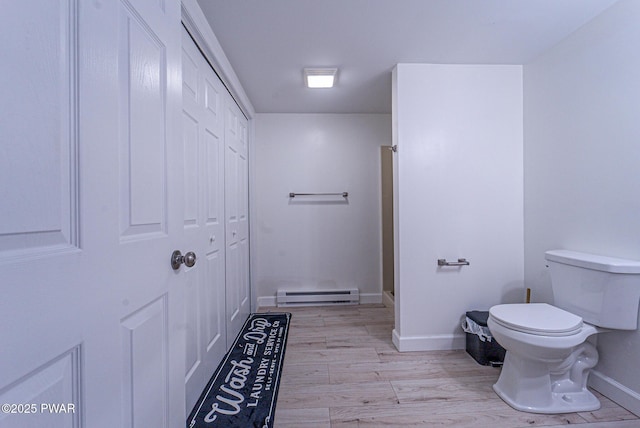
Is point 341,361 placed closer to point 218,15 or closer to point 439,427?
point 439,427

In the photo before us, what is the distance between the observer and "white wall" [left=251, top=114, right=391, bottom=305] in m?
3.05

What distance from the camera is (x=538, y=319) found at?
145 cm

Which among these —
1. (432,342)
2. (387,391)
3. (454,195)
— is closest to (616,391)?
(432,342)

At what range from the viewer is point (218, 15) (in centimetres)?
152

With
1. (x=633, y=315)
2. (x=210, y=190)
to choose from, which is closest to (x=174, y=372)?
(x=210, y=190)

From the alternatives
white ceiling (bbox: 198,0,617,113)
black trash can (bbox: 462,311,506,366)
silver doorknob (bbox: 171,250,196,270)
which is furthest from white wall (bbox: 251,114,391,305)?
silver doorknob (bbox: 171,250,196,270)

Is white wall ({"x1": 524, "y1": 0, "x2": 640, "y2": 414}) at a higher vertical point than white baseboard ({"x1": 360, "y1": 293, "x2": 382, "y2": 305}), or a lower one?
higher

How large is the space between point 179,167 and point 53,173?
0.47m

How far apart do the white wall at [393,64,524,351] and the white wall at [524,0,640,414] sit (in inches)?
5.8

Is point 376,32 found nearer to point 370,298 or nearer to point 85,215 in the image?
point 85,215

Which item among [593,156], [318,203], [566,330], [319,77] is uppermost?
[319,77]

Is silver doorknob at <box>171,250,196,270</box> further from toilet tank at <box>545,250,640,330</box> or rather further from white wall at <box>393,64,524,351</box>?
toilet tank at <box>545,250,640,330</box>

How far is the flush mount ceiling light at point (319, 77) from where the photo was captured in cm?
209

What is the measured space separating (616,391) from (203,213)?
2.46 metres
